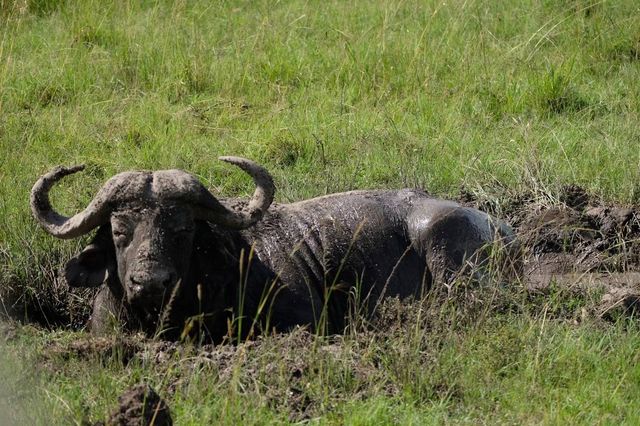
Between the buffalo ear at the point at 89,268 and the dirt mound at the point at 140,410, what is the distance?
1.92 metres

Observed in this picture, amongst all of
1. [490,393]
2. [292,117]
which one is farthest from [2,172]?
[490,393]

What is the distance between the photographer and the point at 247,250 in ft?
23.7

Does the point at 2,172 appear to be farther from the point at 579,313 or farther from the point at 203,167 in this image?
the point at 579,313

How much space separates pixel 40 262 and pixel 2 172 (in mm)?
1295

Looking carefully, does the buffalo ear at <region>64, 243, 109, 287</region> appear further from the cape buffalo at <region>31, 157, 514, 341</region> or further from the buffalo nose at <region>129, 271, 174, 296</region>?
the buffalo nose at <region>129, 271, 174, 296</region>

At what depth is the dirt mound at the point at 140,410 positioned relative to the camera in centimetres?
488

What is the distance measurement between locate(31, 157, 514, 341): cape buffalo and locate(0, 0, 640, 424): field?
394mm

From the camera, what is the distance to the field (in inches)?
226

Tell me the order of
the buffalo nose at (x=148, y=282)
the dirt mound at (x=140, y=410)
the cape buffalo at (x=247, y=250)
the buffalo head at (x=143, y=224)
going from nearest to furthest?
the dirt mound at (x=140, y=410) < the buffalo nose at (x=148, y=282) < the buffalo head at (x=143, y=224) < the cape buffalo at (x=247, y=250)

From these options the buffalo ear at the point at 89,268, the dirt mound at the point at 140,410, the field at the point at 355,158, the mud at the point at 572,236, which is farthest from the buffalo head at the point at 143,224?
the mud at the point at 572,236

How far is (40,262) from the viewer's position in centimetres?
748

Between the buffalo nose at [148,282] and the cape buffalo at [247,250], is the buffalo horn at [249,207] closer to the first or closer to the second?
the cape buffalo at [247,250]

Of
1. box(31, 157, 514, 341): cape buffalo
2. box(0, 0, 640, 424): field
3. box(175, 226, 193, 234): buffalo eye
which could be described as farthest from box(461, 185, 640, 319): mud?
box(175, 226, 193, 234): buffalo eye

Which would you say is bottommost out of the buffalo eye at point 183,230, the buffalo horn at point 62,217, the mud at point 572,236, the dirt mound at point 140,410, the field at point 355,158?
the mud at point 572,236
